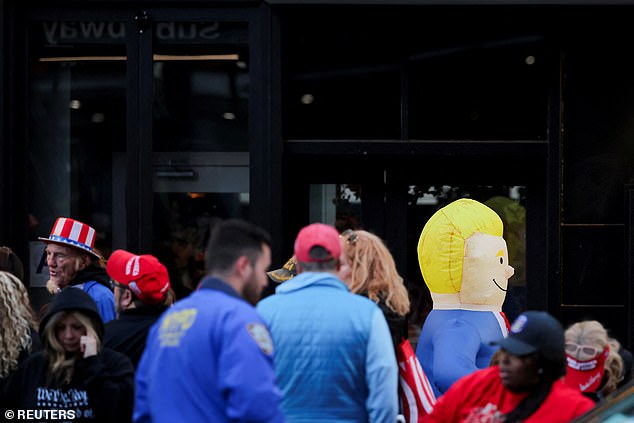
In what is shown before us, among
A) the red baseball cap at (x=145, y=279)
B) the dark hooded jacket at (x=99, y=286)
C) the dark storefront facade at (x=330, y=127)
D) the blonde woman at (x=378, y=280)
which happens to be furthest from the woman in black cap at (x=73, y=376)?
the dark storefront facade at (x=330, y=127)

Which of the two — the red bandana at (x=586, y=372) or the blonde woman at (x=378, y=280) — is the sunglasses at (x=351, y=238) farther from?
the red bandana at (x=586, y=372)

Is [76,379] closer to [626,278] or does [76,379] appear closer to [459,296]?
[459,296]

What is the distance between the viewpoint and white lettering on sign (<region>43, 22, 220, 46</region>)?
1048 centimetres

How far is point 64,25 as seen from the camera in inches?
416

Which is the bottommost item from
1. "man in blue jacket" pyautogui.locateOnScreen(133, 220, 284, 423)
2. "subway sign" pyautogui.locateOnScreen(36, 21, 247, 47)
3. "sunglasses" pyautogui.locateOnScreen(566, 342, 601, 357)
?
"sunglasses" pyautogui.locateOnScreen(566, 342, 601, 357)

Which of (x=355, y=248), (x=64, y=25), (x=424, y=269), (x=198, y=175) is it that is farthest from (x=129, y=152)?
(x=355, y=248)

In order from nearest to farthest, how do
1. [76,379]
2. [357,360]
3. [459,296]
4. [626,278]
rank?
[357,360], [76,379], [459,296], [626,278]

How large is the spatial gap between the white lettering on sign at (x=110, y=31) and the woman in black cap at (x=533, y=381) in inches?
252

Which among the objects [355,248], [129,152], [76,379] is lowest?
[76,379]

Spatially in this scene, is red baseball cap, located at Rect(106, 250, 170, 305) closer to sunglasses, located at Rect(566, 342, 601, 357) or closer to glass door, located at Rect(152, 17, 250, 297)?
sunglasses, located at Rect(566, 342, 601, 357)

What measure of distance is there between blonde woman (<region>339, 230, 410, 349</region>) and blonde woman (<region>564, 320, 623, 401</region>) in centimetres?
95

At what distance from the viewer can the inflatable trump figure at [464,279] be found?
7.36 meters

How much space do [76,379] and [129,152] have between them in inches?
196

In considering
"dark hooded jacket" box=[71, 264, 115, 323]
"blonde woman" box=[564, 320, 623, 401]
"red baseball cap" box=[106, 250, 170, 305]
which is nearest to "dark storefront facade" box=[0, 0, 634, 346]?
"dark hooded jacket" box=[71, 264, 115, 323]
